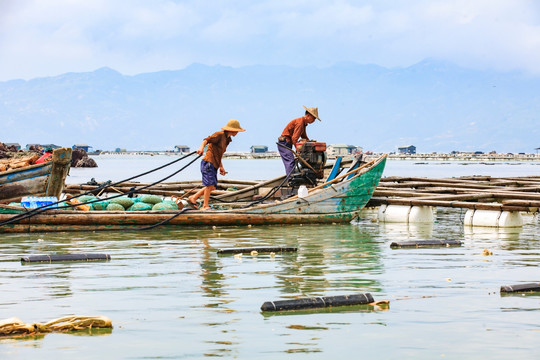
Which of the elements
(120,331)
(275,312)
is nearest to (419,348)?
(275,312)

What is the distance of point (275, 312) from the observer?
8.16 metres

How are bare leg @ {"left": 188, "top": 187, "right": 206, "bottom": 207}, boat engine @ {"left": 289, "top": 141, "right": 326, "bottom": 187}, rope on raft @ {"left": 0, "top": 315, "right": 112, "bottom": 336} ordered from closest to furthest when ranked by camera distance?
rope on raft @ {"left": 0, "top": 315, "right": 112, "bottom": 336}
bare leg @ {"left": 188, "top": 187, "right": 206, "bottom": 207}
boat engine @ {"left": 289, "top": 141, "right": 326, "bottom": 187}

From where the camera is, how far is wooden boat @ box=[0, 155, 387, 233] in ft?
50.9

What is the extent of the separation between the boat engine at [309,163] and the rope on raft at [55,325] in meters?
10.7

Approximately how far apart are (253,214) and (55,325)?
31.1ft

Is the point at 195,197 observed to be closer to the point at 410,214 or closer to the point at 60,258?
the point at 410,214

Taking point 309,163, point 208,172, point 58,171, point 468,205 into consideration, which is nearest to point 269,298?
point 208,172

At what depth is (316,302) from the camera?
27.0 feet

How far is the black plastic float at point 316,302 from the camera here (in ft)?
26.8

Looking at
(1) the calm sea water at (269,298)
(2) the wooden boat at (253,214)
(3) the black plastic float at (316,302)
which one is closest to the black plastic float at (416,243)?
(1) the calm sea water at (269,298)

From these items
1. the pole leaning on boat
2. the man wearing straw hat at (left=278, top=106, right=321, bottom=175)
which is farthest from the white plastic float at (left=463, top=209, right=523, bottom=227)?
the pole leaning on boat

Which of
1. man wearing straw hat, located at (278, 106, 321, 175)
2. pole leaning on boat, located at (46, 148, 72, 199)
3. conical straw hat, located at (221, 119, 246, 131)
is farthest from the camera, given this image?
man wearing straw hat, located at (278, 106, 321, 175)

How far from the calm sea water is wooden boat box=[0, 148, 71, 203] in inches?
57.1

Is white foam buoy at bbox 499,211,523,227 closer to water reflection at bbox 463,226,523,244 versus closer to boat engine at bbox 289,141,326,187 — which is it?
water reflection at bbox 463,226,523,244
